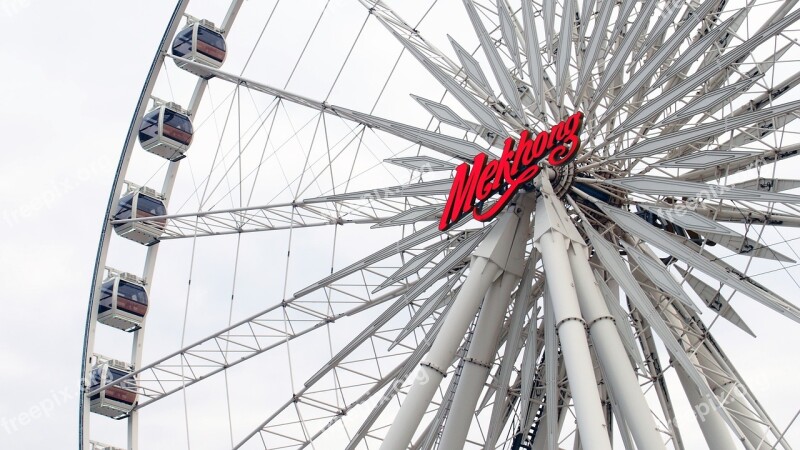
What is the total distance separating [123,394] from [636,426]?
61.6ft

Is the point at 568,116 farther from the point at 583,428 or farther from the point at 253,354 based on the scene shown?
the point at 253,354

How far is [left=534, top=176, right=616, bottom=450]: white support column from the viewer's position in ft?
68.5

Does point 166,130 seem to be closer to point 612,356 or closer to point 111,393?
point 111,393

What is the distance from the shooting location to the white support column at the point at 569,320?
822 inches

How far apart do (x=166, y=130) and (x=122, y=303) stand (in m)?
5.17

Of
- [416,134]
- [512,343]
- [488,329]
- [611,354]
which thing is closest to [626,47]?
[416,134]

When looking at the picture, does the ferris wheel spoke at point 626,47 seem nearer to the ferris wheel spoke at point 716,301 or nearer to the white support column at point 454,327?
the white support column at point 454,327

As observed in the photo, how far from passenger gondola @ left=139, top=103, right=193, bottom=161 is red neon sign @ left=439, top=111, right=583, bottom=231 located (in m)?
14.1

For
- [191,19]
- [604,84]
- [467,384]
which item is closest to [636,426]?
[467,384]

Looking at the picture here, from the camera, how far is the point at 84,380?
1453 inches

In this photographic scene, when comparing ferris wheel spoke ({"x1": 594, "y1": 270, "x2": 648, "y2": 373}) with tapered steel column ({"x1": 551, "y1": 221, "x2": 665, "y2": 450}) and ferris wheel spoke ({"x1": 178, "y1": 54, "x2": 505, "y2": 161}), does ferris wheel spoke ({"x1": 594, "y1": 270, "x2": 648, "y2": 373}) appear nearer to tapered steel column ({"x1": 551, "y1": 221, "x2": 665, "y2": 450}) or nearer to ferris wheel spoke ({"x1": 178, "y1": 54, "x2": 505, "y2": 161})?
tapered steel column ({"x1": 551, "y1": 221, "x2": 665, "y2": 450})

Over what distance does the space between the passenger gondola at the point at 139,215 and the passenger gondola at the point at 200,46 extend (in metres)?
4.04

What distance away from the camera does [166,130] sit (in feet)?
125

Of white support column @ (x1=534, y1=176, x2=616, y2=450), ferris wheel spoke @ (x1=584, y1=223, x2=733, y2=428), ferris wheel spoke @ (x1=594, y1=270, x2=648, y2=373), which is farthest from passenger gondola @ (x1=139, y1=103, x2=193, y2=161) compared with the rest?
ferris wheel spoke @ (x1=594, y1=270, x2=648, y2=373)
